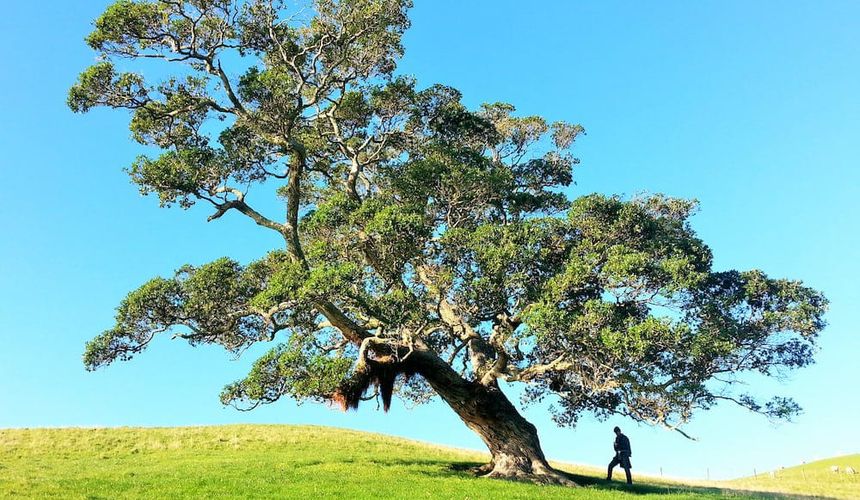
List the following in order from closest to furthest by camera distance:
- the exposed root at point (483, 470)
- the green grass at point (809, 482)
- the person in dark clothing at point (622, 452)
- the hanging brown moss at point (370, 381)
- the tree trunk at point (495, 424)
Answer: the hanging brown moss at point (370, 381) → the tree trunk at point (495, 424) → the exposed root at point (483, 470) → the person in dark clothing at point (622, 452) → the green grass at point (809, 482)

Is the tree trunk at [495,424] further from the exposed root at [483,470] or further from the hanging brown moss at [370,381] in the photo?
the hanging brown moss at [370,381]

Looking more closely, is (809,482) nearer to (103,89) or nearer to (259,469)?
(259,469)

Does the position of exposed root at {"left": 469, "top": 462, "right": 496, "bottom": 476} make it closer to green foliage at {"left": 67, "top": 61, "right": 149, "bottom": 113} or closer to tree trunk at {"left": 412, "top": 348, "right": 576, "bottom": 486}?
tree trunk at {"left": 412, "top": 348, "right": 576, "bottom": 486}

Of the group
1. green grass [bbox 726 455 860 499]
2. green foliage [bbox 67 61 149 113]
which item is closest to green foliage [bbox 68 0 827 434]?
green foliage [bbox 67 61 149 113]

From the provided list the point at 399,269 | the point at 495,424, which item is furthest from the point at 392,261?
the point at 495,424

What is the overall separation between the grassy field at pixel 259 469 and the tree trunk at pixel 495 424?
4.52ft

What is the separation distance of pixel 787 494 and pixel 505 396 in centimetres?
1239

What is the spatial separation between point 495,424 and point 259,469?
8182 mm

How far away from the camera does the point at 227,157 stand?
2198cm

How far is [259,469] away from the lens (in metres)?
21.7

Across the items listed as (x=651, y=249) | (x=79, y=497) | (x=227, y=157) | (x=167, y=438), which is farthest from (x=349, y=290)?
(x=167, y=438)

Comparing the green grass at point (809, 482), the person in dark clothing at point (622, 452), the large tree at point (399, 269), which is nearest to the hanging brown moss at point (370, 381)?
the large tree at point (399, 269)

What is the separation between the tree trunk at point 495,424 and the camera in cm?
2205

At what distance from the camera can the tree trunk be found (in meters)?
22.0
